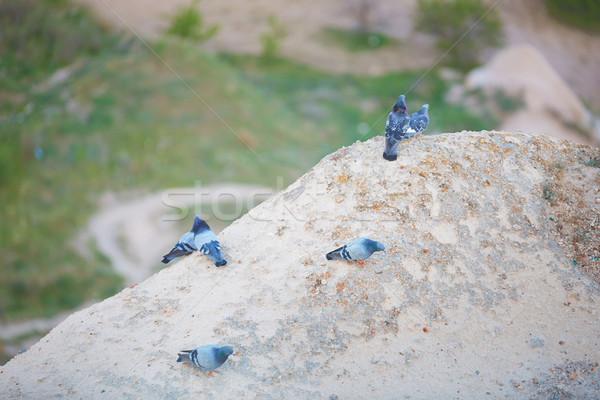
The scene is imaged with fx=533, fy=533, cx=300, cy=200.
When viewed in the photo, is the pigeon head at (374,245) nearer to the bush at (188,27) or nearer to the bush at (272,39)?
the bush at (188,27)

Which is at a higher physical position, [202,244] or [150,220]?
[150,220]

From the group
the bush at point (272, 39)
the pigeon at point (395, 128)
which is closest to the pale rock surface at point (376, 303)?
the pigeon at point (395, 128)

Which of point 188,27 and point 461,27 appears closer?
point 188,27

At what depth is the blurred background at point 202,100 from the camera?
19375 millimetres

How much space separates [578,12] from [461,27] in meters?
9.30

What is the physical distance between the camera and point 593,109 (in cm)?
3042

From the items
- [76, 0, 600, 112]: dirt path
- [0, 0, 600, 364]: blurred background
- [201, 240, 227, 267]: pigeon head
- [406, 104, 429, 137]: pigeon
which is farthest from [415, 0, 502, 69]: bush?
[201, 240, 227, 267]: pigeon head

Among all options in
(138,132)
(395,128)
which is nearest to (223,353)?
(395,128)

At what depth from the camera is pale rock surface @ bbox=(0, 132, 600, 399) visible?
6602 millimetres

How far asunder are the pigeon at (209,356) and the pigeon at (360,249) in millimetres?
2080

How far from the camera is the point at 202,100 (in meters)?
26.2

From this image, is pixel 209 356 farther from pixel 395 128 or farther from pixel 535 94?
pixel 535 94

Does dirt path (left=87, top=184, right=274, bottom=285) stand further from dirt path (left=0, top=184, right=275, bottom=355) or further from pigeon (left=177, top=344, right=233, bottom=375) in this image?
pigeon (left=177, top=344, right=233, bottom=375)

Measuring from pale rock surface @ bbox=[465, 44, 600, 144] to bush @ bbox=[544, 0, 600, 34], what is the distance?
9879 mm
